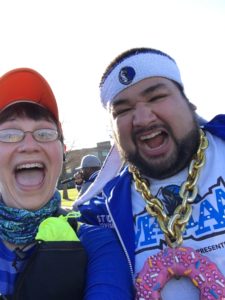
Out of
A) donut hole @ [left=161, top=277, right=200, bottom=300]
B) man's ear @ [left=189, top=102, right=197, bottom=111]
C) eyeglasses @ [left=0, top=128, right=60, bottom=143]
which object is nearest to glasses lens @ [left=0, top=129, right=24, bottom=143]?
eyeglasses @ [left=0, top=128, right=60, bottom=143]

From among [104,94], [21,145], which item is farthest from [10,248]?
[104,94]

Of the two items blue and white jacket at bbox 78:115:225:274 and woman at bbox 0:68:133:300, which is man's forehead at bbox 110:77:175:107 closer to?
blue and white jacket at bbox 78:115:225:274

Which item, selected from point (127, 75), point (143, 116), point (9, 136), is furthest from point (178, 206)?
point (9, 136)

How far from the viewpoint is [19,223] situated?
1.98 m

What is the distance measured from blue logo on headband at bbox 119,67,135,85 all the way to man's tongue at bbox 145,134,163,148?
0.43 meters

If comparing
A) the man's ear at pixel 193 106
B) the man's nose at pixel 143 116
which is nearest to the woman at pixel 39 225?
the man's nose at pixel 143 116

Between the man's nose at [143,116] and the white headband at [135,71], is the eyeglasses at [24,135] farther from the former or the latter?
the white headband at [135,71]

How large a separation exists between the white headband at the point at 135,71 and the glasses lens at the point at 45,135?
2.47 feet

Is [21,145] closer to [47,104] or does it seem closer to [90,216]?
[47,104]

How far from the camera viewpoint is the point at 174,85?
2787 mm

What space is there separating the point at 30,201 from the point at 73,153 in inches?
1821

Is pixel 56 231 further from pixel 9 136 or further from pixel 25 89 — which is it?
pixel 25 89

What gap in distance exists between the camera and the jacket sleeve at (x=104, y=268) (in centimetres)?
172

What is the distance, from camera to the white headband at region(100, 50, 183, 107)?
2670 mm
